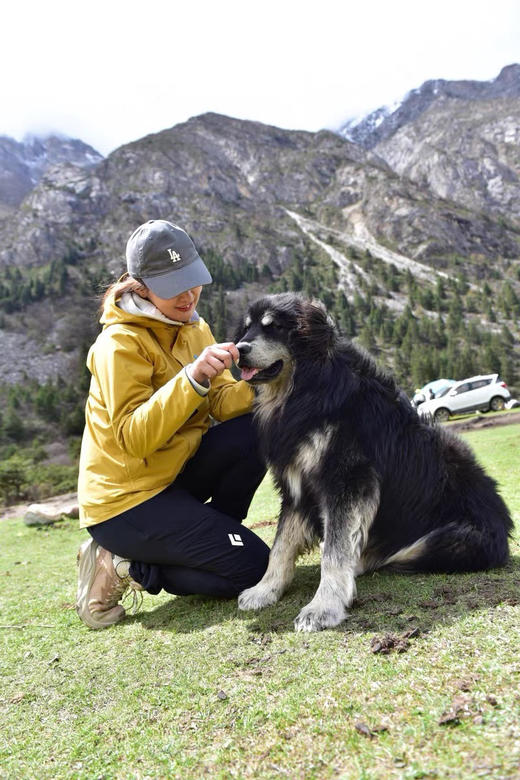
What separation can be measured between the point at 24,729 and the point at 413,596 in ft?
7.60

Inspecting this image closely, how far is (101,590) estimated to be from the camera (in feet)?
14.0

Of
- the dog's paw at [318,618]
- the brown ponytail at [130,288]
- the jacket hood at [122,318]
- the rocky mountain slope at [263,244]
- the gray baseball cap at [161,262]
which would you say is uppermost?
the rocky mountain slope at [263,244]

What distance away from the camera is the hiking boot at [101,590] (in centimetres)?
424

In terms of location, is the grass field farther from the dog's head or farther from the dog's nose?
the dog's nose

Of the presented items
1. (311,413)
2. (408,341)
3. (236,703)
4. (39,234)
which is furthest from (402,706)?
(39,234)

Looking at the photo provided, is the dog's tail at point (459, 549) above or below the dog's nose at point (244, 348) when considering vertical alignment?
below

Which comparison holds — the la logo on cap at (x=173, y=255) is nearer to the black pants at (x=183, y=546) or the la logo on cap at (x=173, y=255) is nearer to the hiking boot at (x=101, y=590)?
the black pants at (x=183, y=546)

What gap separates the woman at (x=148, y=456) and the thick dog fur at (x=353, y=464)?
43cm

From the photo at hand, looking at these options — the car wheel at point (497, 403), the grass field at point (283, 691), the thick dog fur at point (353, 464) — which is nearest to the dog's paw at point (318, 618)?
the grass field at point (283, 691)

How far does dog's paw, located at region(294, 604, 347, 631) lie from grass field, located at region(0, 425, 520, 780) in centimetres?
7

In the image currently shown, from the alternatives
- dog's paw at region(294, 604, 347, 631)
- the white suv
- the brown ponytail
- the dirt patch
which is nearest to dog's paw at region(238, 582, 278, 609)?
dog's paw at region(294, 604, 347, 631)

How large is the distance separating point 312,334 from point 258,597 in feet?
6.29

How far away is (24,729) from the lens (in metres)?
2.71

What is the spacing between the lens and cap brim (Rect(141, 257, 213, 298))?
413 centimetres
